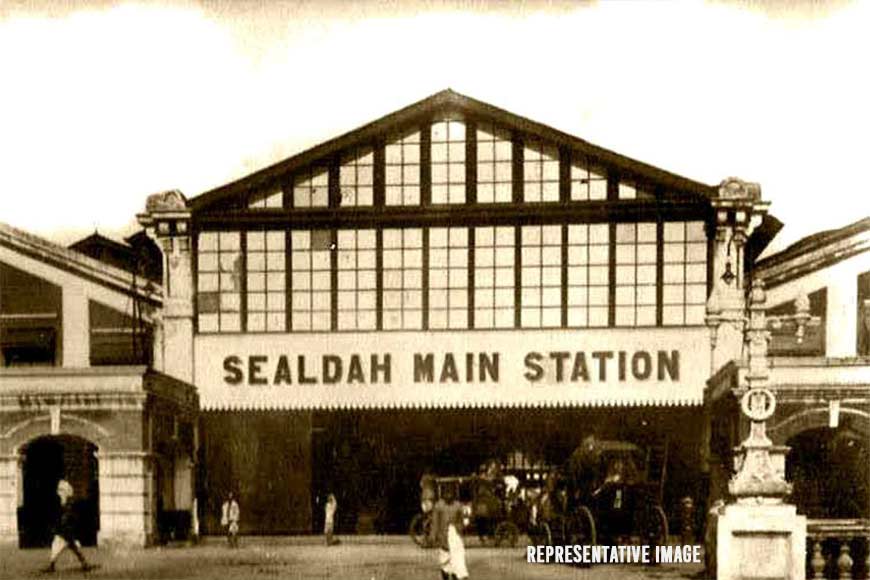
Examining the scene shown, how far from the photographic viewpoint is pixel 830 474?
11.4 meters

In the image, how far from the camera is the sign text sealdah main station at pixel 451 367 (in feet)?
35.2

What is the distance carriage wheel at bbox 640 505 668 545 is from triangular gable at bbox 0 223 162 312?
12.6 ft

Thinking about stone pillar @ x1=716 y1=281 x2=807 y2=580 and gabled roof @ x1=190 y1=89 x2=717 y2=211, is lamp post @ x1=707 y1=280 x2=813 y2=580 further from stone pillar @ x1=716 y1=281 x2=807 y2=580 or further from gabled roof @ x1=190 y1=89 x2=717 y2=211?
gabled roof @ x1=190 y1=89 x2=717 y2=211

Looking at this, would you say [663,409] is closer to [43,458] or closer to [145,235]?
[145,235]

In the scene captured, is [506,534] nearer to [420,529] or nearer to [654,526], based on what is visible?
[420,529]

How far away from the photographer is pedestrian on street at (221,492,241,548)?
34.4 feet

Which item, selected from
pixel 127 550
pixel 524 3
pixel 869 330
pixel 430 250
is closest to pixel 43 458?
pixel 127 550

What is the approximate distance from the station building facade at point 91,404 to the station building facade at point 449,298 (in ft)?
0.80

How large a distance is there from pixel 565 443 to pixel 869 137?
136 inches

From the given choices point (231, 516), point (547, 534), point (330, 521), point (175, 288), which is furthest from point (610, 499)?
point (175, 288)

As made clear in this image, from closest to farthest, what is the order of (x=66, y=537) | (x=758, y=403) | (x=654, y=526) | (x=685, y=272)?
(x=758, y=403), (x=66, y=537), (x=654, y=526), (x=685, y=272)

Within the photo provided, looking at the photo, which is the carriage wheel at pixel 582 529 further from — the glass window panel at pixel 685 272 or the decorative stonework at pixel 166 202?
the decorative stonework at pixel 166 202

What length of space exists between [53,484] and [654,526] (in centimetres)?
456

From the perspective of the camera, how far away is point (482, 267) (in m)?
10.9
